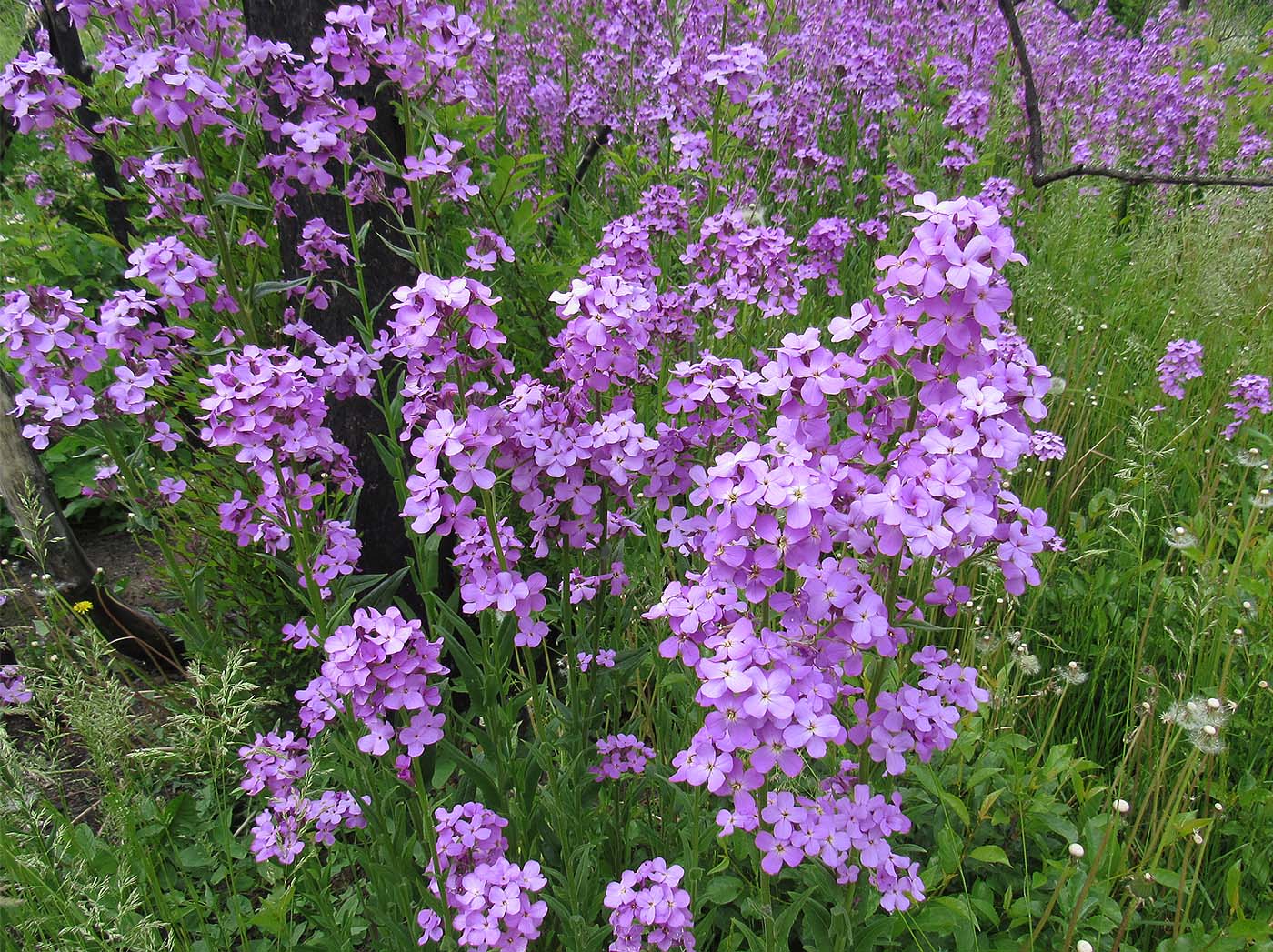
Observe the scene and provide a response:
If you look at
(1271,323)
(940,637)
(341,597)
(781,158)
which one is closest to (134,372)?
(341,597)

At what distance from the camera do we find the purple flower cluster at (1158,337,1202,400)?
3816 mm

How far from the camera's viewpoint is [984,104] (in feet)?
16.9

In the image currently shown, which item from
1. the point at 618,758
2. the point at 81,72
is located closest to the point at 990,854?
the point at 618,758

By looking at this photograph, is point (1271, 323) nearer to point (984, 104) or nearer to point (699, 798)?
point (984, 104)

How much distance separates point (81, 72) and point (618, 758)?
12.5 feet

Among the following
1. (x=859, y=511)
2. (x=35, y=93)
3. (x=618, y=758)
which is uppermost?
(x=35, y=93)

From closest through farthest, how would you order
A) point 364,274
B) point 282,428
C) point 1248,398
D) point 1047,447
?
→ point 282,428 → point 364,274 → point 1047,447 → point 1248,398

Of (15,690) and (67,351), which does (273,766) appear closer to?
(15,690)

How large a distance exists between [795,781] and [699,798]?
216 millimetres

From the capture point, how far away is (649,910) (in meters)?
1.68

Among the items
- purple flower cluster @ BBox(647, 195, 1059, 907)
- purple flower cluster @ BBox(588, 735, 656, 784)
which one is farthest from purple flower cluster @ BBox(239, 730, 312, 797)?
purple flower cluster @ BBox(647, 195, 1059, 907)

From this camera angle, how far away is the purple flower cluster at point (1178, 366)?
382 cm

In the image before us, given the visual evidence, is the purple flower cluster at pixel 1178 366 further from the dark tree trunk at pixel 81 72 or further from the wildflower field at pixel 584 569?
the dark tree trunk at pixel 81 72

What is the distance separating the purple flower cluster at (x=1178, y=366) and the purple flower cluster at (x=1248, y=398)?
192 millimetres
